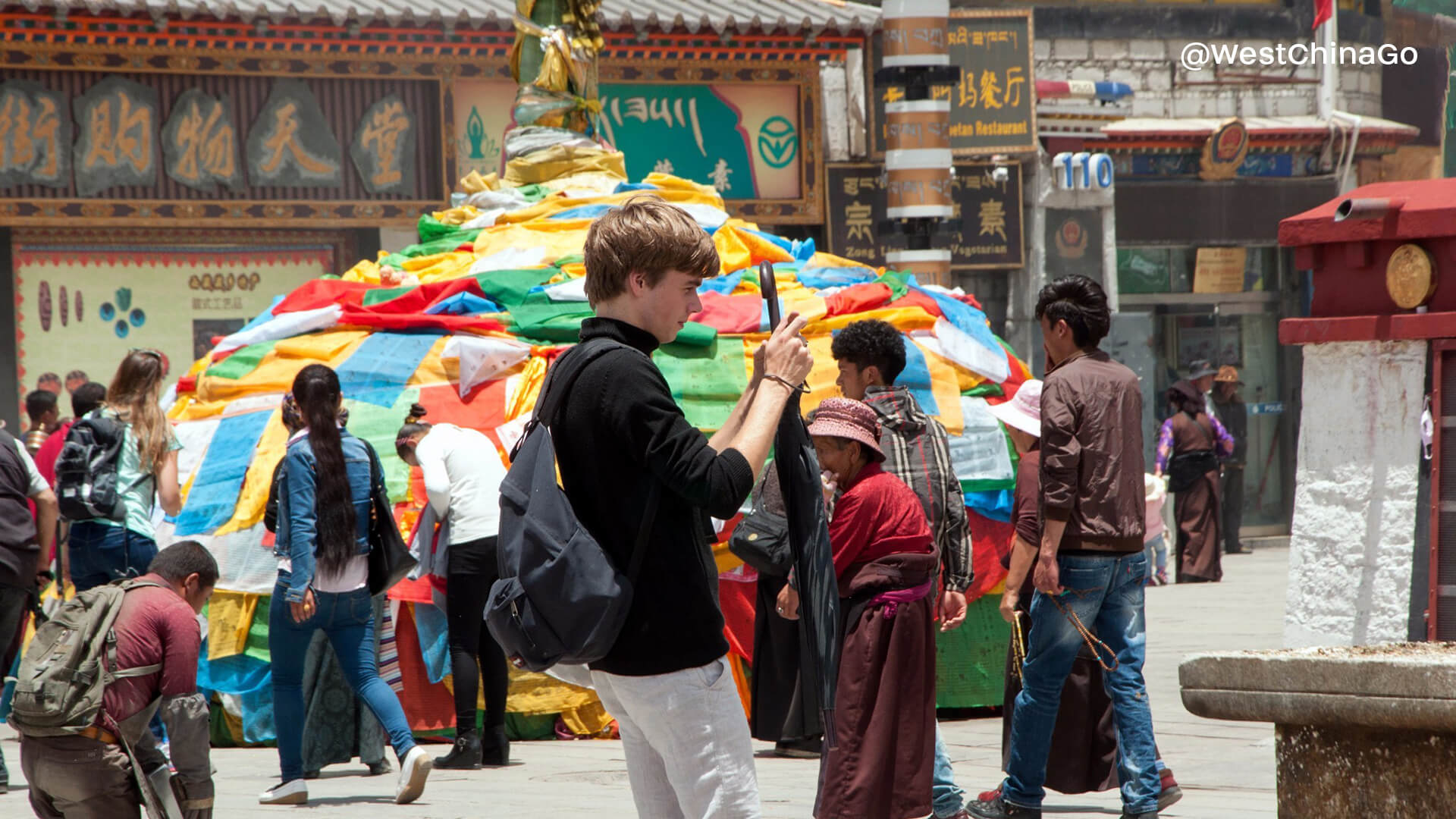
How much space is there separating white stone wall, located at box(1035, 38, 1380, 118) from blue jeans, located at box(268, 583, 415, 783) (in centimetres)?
1331

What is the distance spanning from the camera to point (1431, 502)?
7137mm

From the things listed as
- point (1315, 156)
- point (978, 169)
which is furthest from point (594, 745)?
point (1315, 156)

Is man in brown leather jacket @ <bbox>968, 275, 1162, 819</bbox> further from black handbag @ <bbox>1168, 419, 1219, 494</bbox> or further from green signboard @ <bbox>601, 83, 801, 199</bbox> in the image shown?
green signboard @ <bbox>601, 83, 801, 199</bbox>

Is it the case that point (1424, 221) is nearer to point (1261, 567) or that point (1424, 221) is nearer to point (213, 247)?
point (1261, 567)

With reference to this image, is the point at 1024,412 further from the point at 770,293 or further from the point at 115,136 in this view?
the point at 115,136

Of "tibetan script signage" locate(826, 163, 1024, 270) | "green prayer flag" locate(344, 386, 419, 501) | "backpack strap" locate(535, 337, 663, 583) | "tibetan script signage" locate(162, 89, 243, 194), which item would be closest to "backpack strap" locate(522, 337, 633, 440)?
"backpack strap" locate(535, 337, 663, 583)

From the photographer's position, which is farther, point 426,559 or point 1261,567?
point 1261,567

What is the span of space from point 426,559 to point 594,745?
113 cm

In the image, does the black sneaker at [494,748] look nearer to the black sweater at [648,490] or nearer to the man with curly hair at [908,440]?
the man with curly hair at [908,440]

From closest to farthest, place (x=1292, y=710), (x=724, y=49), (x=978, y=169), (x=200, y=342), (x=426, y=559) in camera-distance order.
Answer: (x=1292, y=710)
(x=426, y=559)
(x=200, y=342)
(x=724, y=49)
(x=978, y=169)

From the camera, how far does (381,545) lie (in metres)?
6.98

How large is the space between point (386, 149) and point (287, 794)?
9.52 metres

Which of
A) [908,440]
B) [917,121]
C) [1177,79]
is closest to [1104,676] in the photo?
[908,440]

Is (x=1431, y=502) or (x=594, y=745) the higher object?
(x=1431, y=502)
